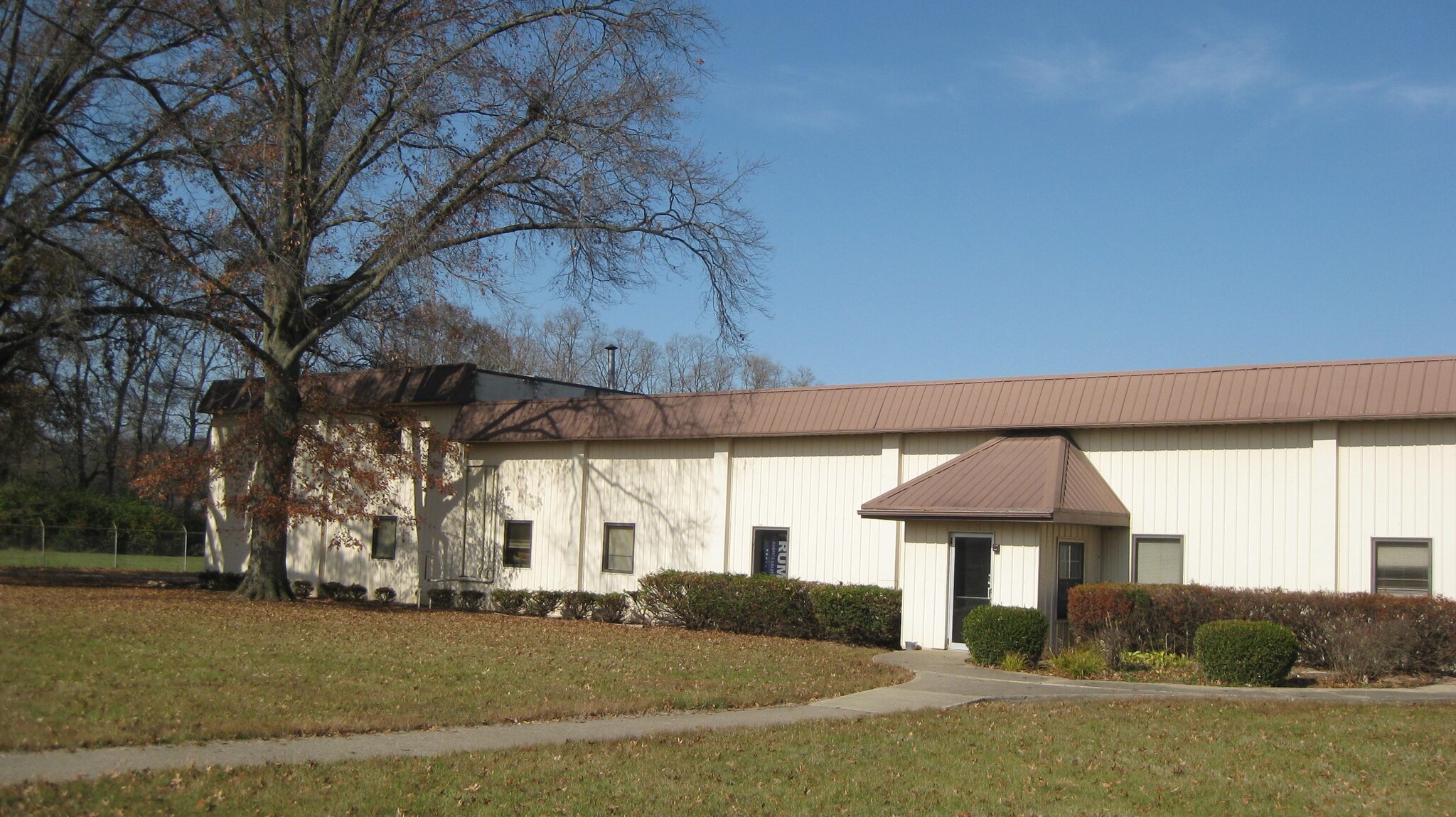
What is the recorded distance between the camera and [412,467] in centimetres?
2889

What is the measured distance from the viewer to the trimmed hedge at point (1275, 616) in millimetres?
17156

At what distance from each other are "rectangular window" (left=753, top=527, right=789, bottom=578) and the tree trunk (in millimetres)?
10450

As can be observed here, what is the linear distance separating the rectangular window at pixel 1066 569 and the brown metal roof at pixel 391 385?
1609 cm

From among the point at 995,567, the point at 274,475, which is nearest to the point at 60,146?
the point at 274,475

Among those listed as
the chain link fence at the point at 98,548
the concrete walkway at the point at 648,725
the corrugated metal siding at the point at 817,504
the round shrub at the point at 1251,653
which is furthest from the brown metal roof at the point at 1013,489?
the chain link fence at the point at 98,548

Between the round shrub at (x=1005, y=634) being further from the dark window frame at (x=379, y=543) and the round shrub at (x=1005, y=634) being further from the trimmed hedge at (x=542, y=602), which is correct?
the dark window frame at (x=379, y=543)

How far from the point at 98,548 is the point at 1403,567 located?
45.8 m

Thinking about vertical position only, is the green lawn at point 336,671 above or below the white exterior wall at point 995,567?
below

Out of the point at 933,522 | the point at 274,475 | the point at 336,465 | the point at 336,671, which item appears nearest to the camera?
the point at 336,671

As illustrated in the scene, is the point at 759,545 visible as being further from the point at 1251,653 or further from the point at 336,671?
the point at 336,671

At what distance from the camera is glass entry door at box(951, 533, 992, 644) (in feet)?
68.6

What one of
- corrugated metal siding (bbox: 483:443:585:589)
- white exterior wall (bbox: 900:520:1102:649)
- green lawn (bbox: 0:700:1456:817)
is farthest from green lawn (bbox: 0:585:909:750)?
corrugated metal siding (bbox: 483:443:585:589)

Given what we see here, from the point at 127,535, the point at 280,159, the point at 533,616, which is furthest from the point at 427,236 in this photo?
the point at 127,535

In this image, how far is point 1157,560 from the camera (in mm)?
21062
